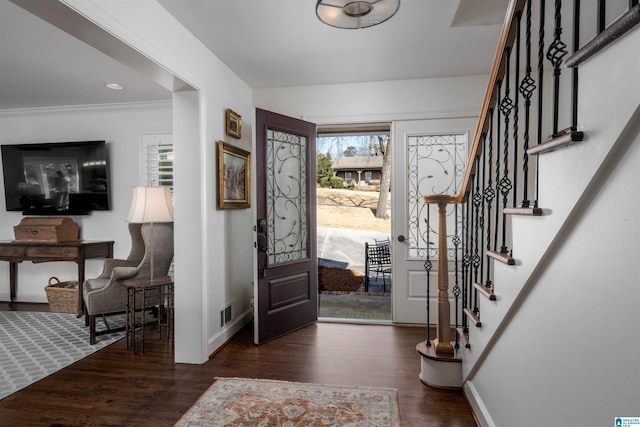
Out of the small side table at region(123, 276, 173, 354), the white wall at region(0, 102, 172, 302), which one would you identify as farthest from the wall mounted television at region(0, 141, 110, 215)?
the small side table at region(123, 276, 173, 354)

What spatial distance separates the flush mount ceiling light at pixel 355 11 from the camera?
2039 millimetres

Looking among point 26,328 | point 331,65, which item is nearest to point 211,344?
point 26,328

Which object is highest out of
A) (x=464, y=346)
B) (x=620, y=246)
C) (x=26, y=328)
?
(x=620, y=246)

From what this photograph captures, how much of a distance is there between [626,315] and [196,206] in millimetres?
2679

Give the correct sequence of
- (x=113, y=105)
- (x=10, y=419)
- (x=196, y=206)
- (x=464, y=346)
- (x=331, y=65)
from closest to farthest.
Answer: (x=10, y=419) < (x=464, y=346) < (x=196, y=206) < (x=331, y=65) < (x=113, y=105)

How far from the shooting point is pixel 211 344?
2.98 m

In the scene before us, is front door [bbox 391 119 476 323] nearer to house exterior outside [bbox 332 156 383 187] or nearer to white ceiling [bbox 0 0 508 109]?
white ceiling [bbox 0 0 508 109]

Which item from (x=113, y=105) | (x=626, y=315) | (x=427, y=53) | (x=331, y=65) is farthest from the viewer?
(x=113, y=105)

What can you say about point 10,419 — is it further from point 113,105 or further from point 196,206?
point 113,105

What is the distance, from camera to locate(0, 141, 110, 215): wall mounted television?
4465 mm

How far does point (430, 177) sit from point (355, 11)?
2.11 meters

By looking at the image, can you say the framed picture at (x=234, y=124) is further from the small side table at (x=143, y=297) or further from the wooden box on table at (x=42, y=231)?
the wooden box on table at (x=42, y=231)

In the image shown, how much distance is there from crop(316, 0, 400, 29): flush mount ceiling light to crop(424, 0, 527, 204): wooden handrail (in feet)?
2.26

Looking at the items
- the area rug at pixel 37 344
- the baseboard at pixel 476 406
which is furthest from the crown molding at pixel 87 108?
the baseboard at pixel 476 406
